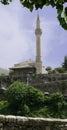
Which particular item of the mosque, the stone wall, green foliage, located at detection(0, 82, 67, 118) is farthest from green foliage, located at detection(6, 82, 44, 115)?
the mosque

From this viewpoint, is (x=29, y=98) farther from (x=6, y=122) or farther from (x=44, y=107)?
(x=6, y=122)

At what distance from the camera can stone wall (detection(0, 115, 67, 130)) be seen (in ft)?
25.2

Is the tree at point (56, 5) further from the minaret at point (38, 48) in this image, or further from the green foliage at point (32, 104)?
the minaret at point (38, 48)

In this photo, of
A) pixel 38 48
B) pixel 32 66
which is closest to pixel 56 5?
pixel 32 66

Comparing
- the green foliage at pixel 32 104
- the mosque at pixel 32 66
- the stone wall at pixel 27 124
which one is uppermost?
the mosque at pixel 32 66

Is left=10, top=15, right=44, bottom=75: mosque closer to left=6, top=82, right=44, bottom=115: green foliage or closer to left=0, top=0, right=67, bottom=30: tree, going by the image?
left=6, top=82, right=44, bottom=115: green foliage

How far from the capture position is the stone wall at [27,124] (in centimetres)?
768

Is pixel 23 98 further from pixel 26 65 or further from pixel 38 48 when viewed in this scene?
pixel 38 48

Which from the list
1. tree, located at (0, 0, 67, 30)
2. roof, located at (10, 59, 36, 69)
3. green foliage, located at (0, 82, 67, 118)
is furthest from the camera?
roof, located at (10, 59, 36, 69)

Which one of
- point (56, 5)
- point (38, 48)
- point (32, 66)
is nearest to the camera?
point (56, 5)

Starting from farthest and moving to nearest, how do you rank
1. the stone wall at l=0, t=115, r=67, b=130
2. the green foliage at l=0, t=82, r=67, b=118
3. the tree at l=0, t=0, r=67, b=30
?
the green foliage at l=0, t=82, r=67, b=118, the stone wall at l=0, t=115, r=67, b=130, the tree at l=0, t=0, r=67, b=30

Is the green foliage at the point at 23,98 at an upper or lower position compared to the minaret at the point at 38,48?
lower

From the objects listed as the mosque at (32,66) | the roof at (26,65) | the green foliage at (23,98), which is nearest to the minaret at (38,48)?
the mosque at (32,66)

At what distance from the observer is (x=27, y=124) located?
7738 millimetres
